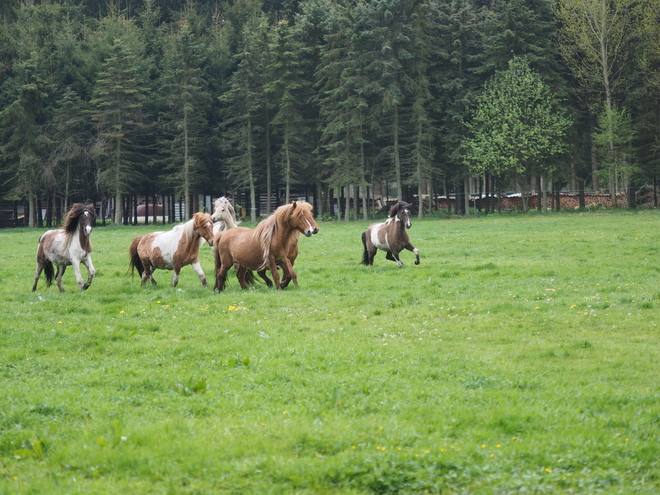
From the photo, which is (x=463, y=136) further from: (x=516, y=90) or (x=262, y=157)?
(x=262, y=157)

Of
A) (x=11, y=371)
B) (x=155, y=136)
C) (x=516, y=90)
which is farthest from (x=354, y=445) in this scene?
(x=155, y=136)

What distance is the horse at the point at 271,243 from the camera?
14788 millimetres

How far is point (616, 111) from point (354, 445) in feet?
164

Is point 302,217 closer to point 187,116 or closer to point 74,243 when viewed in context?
point 74,243

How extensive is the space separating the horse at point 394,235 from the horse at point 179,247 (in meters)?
5.46

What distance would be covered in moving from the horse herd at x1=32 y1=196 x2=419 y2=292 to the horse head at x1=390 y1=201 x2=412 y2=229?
169 inches

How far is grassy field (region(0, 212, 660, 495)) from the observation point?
5.26 m

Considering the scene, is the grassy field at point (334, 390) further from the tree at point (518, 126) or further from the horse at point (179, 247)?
the tree at point (518, 126)

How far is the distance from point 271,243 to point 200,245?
1.86 metres

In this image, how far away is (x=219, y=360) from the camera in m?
8.72

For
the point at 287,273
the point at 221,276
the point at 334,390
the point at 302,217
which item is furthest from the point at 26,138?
the point at 334,390

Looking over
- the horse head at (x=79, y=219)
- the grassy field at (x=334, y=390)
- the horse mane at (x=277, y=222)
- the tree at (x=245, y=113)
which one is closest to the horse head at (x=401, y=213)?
the grassy field at (x=334, y=390)

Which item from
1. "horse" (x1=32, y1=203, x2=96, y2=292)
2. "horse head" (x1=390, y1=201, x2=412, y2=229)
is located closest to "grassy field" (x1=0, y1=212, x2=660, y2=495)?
"horse" (x1=32, y1=203, x2=96, y2=292)

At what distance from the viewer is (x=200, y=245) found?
15773mm
